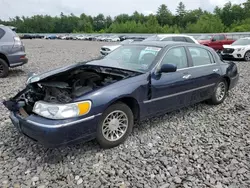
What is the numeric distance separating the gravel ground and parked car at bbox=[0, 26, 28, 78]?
4003mm

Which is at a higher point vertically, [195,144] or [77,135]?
[77,135]

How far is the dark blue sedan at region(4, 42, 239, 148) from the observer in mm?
2857

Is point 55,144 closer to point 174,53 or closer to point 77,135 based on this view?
point 77,135

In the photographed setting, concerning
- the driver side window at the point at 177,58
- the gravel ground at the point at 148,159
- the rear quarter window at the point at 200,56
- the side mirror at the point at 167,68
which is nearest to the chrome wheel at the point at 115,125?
the gravel ground at the point at 148,159

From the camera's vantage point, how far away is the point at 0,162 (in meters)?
3.02

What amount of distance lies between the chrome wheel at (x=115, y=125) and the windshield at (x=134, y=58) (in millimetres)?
828

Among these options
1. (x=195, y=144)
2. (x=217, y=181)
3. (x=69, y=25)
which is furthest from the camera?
(x=69, y=25)

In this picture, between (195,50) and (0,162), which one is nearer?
(0,162)

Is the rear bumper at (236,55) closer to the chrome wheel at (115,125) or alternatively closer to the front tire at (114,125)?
the front tire at (114,125)

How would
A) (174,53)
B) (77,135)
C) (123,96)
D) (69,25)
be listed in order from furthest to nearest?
(69,25) → (174,53) → (123,96) → (77,135)

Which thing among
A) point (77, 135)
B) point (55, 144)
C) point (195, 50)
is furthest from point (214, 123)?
point (55, 144)

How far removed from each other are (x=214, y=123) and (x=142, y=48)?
1.93 m

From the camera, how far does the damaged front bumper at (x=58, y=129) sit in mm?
2744

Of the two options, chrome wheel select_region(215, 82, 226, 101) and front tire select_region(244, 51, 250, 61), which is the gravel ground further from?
front tire select_region(244, 51, 250, 61)
